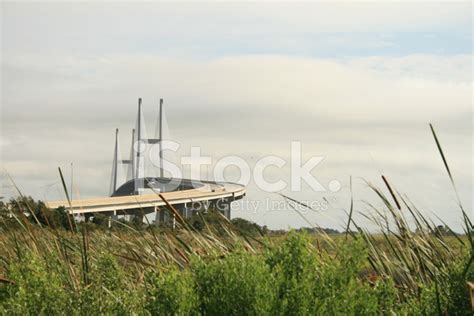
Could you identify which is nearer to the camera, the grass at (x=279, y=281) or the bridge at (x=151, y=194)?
the grass at (x=279, y=281)

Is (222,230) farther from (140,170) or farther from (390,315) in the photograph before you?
(140,170)

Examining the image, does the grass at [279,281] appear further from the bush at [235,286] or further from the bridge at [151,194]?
the bridge at [151,194]

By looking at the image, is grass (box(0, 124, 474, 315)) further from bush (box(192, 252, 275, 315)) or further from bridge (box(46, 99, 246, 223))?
bridge (box(46, 99, 246, 223))

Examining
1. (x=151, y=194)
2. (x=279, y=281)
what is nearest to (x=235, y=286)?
(x=279, y=281)

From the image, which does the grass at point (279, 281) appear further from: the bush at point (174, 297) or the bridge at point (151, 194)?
the bridge at point (151, 194)

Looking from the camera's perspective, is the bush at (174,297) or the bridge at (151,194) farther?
the bridge at (151,194)

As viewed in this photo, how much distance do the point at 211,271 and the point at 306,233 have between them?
0.63 m

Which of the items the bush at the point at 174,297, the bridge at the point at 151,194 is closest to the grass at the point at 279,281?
the bush at the point at 174,297

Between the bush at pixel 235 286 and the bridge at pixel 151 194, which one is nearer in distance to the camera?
the bush at pixel 235 286

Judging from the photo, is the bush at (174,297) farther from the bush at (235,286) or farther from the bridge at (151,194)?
the bridge at (151,194)

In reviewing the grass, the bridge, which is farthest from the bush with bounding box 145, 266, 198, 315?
the bridge

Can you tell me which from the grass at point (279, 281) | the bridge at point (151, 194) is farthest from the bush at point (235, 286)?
the bridge at point (151, 194)

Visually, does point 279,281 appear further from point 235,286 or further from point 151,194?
point 151,194

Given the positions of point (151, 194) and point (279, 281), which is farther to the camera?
point (151, 194)
